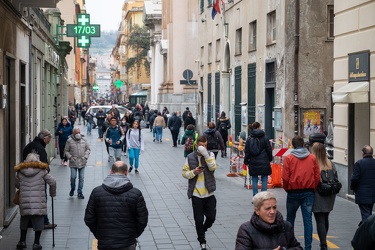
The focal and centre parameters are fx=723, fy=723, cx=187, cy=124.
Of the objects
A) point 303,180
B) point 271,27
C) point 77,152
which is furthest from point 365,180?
point 271,27

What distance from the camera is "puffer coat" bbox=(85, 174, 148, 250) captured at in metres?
7.66

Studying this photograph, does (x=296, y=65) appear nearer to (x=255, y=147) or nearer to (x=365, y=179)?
(x=255, y=147)

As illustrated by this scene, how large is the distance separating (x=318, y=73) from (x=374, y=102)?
6.55 metres

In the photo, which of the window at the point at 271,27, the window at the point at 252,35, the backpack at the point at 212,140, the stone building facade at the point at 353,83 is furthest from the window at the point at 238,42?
the stone building facade at the point at 353,83

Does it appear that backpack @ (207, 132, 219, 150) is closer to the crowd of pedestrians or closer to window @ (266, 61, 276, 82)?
window @ (266, 61, 276, 82)

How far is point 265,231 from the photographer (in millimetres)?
5867

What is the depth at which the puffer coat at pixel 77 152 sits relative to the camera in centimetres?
1593

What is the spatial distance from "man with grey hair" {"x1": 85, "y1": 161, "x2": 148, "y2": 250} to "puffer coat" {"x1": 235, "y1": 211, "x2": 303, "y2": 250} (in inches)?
81.3

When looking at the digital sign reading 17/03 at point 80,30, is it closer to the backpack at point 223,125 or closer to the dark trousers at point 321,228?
the backpack at point 223,125

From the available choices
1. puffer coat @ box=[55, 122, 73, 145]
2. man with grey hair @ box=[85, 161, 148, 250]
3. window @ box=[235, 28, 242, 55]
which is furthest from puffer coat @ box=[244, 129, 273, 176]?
window @ box=[235, 28, 242, 55]

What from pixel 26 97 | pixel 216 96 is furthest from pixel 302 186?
pixel 216 96

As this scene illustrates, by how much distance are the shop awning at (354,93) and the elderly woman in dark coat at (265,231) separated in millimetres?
9119

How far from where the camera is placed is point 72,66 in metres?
63.9

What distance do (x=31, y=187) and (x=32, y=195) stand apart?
0.12 metres
